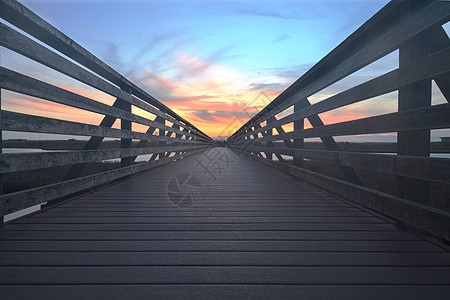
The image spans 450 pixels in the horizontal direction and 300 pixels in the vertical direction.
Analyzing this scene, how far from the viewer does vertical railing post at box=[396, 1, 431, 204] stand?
68.4 inches

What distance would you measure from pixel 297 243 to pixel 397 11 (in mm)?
1737

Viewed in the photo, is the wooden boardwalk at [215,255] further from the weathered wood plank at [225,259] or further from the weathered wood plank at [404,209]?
the weathered wood plank at [404,209]

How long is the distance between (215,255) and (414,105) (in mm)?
1541

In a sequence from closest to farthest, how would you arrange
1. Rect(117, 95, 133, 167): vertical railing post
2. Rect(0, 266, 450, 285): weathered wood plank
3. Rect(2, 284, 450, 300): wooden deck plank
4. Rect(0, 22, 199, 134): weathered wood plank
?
Rect(2, 284, 450, 300): wooden deck plank, Rect(0, 266, 450, 285): weathered wood plank, Rect(0, 22, 199, 134): weathered wood plank, Rect(117, 95, 133, 167): vertical railing post

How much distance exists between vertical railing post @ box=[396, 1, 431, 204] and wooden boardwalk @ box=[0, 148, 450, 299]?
30cm

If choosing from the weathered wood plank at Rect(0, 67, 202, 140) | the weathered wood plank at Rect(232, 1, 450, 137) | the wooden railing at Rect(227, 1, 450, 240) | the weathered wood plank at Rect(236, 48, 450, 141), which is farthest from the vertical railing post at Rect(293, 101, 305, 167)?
the weathered wood plank at Rect(0, 67, 202, 140)

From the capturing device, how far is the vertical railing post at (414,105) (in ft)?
5.70

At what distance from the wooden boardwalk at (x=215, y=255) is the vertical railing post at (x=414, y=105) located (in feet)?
0.99

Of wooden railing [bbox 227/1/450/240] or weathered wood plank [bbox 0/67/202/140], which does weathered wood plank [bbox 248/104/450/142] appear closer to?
wooden railing [bbox 227/1/450/240]

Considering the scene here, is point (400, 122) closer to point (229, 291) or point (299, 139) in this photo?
point (229, 291)

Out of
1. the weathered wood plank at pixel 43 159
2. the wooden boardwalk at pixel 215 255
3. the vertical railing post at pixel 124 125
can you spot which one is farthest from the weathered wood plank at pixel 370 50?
the weathered wood plank at pixel 43 159

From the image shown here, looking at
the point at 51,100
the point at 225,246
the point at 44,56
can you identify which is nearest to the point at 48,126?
the point at 51,100

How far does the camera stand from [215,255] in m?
1.53

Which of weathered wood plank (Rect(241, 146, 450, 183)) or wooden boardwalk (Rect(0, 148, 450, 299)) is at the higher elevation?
weathered wood plank (Rect(241, 146, 450, 183))
